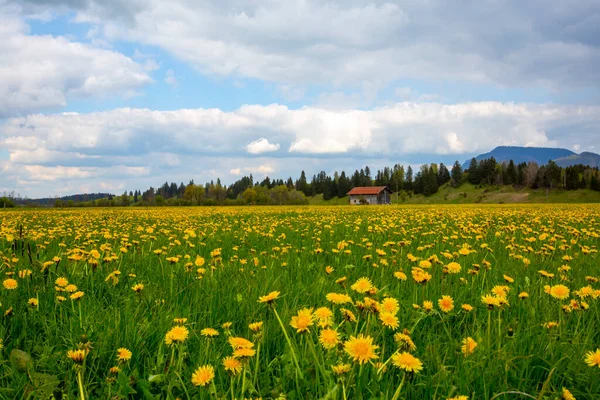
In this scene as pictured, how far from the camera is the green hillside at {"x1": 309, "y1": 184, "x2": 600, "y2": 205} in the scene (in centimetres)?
9994

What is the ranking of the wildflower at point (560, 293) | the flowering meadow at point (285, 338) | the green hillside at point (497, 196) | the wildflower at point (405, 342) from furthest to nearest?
the green hillside at point (497, 196), the wildflower at point (560, 293), the wildflower at point (405, 342), the flowering meadow at point (285, 338)

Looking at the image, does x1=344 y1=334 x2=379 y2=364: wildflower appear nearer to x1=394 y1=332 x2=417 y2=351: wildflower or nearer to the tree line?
x1=394 y1=332 x2=417 y2=351: wildflower

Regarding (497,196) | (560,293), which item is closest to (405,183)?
(497,196)

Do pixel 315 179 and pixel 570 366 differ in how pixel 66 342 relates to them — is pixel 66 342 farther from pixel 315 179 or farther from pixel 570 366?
pixel 315 179

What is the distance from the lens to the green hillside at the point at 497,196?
99938 millimetres

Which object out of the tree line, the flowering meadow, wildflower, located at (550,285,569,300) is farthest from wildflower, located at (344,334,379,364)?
the tree line

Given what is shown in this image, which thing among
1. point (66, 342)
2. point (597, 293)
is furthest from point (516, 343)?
point (66, 342)

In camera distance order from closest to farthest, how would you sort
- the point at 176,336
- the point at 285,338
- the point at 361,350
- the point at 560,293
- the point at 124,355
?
the point at 361,350
the point at 176,336
the point at 124,355
the point at 285,338
the point at 560,293

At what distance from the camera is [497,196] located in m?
112

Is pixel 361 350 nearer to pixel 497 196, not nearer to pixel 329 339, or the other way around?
pixel 329 339

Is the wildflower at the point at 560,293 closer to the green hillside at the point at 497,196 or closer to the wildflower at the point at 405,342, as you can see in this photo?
the wildflower at the point at 405,342

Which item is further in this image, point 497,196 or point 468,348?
point 497,196

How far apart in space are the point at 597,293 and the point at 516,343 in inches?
31.2

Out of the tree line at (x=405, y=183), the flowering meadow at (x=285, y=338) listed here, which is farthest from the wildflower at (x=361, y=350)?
the tree line at (x=405, y=183)
